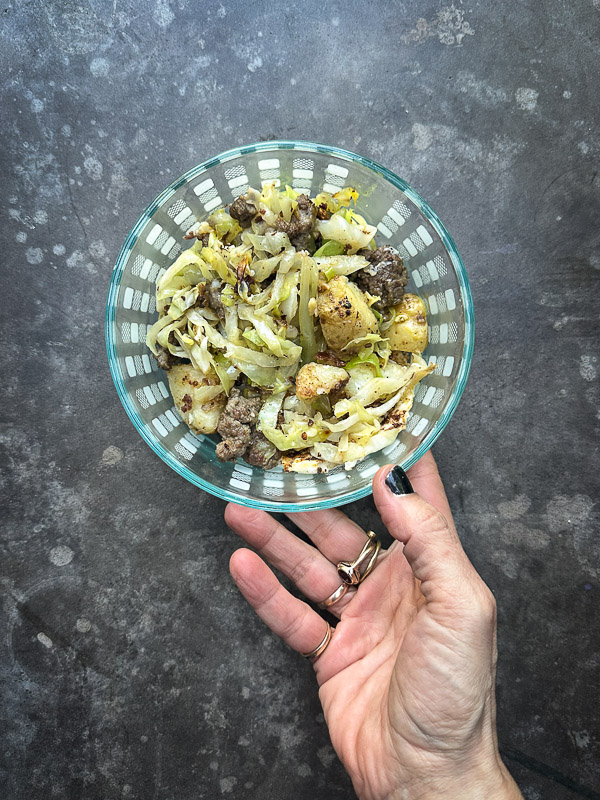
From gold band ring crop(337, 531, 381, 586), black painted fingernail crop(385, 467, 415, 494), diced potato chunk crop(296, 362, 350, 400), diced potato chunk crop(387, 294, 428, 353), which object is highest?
diced potato chunk crop(387, 294, 428, 353)

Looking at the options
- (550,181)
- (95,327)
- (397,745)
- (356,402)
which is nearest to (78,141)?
(95,327)

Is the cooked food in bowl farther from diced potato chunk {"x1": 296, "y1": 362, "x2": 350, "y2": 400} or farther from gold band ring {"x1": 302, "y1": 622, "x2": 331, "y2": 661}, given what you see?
gold band ring {"x1": 302, "y1": 622, "x2": 331, "y2": 661}

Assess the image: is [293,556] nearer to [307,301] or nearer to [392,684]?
[392,684]

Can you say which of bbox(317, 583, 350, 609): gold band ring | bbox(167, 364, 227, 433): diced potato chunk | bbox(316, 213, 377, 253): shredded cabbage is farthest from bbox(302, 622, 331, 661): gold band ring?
bbox(316, 213, 377, 253): shredded cabbage

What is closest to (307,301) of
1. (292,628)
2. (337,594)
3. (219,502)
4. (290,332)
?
(290,332)

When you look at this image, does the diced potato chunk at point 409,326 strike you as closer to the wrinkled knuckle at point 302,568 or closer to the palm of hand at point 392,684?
the palm of hand at point 392,684
